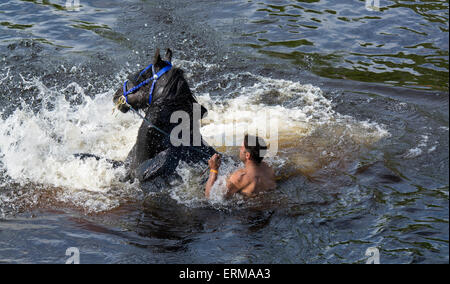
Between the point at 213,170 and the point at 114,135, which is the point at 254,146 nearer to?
the point at 213,170

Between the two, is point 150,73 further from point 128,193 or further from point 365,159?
point 365,159

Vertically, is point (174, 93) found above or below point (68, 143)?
above

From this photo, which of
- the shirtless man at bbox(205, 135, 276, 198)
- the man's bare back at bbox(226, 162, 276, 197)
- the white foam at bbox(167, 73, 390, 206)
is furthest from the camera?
the white foam at bbox(167, 73, 390, 206)

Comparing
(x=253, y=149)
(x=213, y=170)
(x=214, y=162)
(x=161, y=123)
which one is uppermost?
(x=161, y=123)

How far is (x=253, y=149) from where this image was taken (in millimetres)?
6512

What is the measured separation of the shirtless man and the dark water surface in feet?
0.56

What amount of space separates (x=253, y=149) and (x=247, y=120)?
2435mm

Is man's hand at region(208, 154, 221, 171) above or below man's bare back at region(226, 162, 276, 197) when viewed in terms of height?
above

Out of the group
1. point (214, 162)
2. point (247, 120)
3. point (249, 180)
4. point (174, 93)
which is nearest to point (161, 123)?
point (174, 93)

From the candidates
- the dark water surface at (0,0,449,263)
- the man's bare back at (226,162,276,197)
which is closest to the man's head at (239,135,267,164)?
the man's bare back at (226,162,276,197)

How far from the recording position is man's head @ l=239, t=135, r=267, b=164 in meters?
6.51

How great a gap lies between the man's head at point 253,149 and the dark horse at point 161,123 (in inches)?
25.0

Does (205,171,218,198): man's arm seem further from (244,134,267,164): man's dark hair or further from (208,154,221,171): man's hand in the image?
(244,134,267,164): man's dark hair

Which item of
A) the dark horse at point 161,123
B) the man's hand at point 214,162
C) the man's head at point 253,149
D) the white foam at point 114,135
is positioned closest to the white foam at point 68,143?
the white foam at point 114,135
